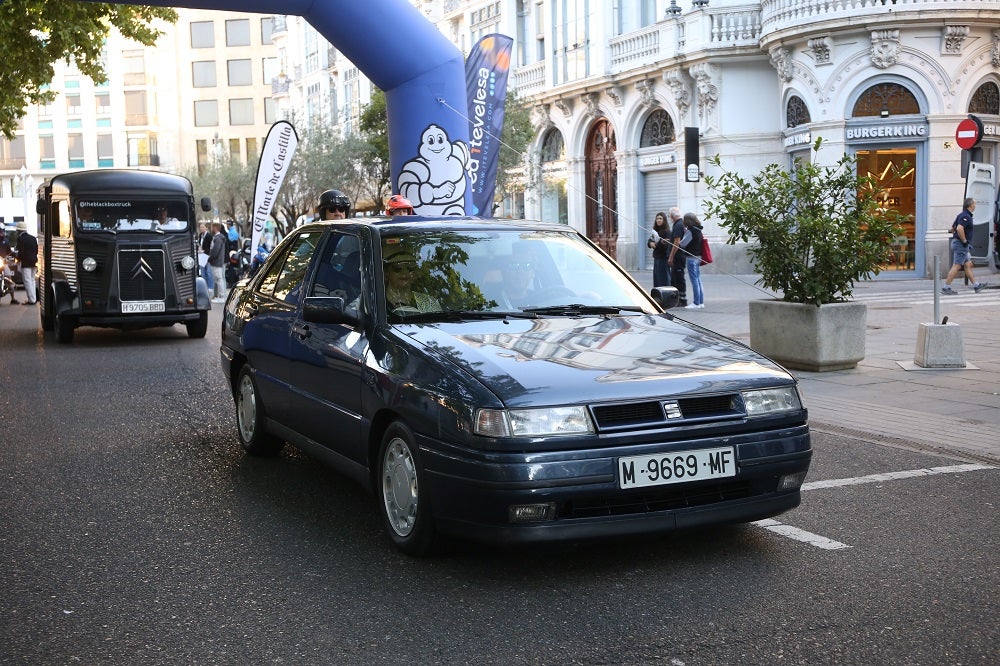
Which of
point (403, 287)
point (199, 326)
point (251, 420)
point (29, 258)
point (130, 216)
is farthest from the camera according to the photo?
point (29, 258)

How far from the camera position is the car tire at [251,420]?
7.59 metres

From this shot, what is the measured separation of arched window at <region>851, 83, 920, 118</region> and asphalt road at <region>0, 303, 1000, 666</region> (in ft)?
71.6

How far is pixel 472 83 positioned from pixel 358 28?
354 centimetres

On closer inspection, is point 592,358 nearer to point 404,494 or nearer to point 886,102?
point 404,494

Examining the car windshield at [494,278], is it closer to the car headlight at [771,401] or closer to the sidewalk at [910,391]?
the car headlight at [771,401]

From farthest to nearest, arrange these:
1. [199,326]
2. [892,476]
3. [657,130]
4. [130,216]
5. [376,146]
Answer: [376,146], [657,130], [199,326], [130,216], [892,476]

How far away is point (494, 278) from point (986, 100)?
81.9ft

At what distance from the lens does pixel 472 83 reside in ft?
57.9

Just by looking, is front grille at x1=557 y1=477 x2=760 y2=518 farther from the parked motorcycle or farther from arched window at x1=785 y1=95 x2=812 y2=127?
the parked motorcycle

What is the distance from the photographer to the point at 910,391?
10359mm

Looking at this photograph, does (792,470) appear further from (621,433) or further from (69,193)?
(69,193)

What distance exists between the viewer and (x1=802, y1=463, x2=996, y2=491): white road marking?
6843mm

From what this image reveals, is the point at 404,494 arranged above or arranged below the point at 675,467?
below

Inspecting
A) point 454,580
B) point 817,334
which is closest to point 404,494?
point 454,580
